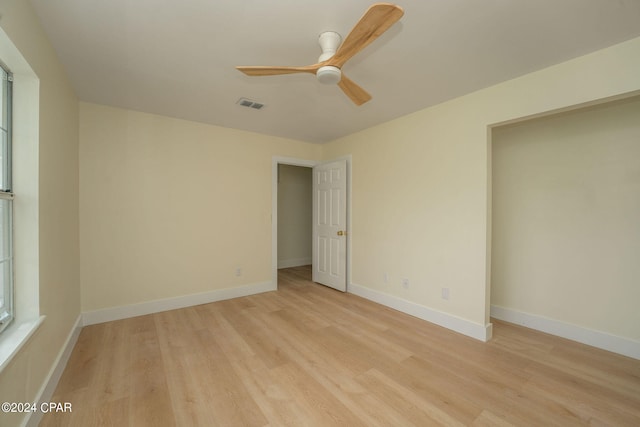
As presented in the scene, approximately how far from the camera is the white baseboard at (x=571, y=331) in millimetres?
2186

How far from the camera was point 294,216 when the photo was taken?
19.4 ft

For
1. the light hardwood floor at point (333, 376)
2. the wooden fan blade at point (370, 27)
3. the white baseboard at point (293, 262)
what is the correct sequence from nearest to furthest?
1. the wooden fan blade at point (370, 27)
2. the light hardwood floor at point (333, 376)
3. the white baseboard at point (293, 262)

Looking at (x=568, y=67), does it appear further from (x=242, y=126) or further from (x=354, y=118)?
(x=242, y=126)

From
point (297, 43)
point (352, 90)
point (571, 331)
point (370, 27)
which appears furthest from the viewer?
point (571, 331)

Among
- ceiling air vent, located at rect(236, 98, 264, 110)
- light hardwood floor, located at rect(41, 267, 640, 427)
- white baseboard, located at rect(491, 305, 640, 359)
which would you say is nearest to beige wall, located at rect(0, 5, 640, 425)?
light hardwood floor, located at rect(41, 267, 640, 427)

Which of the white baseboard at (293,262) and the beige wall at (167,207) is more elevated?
the beige wall at (167,207)

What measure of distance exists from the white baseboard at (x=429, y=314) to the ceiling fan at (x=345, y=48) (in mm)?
2403

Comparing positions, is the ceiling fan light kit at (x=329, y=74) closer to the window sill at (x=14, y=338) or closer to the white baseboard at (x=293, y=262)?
the window sill at (x=14, y=338)

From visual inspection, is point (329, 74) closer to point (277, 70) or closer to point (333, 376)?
point (277, 70)

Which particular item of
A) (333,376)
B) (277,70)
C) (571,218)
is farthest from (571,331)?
(277,70)

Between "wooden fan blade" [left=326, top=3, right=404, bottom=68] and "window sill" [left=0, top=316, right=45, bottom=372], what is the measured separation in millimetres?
2235

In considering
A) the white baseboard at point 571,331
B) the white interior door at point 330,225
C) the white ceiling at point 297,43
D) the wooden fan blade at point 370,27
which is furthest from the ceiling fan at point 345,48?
the white baseboard at point 571,331

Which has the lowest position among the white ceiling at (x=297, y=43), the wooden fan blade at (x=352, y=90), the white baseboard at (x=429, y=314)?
the white baseboard at (x=429, y=314)

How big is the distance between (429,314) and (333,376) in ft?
4.96
